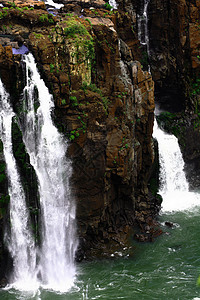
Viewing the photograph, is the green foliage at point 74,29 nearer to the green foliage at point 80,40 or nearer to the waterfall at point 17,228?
the green foliage at point 80,40

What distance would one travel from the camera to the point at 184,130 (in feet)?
90.6

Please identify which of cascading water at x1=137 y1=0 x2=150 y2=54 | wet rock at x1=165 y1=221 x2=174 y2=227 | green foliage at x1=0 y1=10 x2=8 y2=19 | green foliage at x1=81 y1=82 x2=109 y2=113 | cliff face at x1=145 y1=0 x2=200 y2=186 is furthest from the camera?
cascading water at x1=137 y1=0 x2=150 y2=54

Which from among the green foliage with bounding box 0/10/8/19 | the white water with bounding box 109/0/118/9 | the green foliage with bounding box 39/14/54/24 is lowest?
the green foliage with bounding box 39/14/54/24

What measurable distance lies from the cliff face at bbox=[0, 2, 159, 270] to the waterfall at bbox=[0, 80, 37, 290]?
61 centimetres

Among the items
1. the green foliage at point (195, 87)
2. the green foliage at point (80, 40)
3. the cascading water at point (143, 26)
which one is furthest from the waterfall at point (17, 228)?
the cascading water at point (143, 26)

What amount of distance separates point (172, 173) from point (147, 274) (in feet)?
38.8

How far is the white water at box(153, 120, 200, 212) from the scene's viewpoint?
2489 centimetres

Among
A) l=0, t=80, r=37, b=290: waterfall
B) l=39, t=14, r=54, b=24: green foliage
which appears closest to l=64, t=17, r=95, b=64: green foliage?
l=39, t=14, r=54, b=24: green foliage

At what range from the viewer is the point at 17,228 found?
14.8 m

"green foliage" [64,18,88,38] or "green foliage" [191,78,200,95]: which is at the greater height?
"green foliage" [64,18,88,38]

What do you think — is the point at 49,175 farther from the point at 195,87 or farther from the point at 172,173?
the point at 195,87

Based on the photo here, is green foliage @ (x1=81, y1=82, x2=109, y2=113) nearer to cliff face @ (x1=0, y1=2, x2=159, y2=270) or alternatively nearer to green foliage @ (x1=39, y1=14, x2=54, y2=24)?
cliff face @ (x1=0, y1=2, x2=159, y2=270)

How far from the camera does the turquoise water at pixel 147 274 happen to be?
1374 cm

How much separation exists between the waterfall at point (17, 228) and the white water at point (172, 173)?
1239 centimetres
